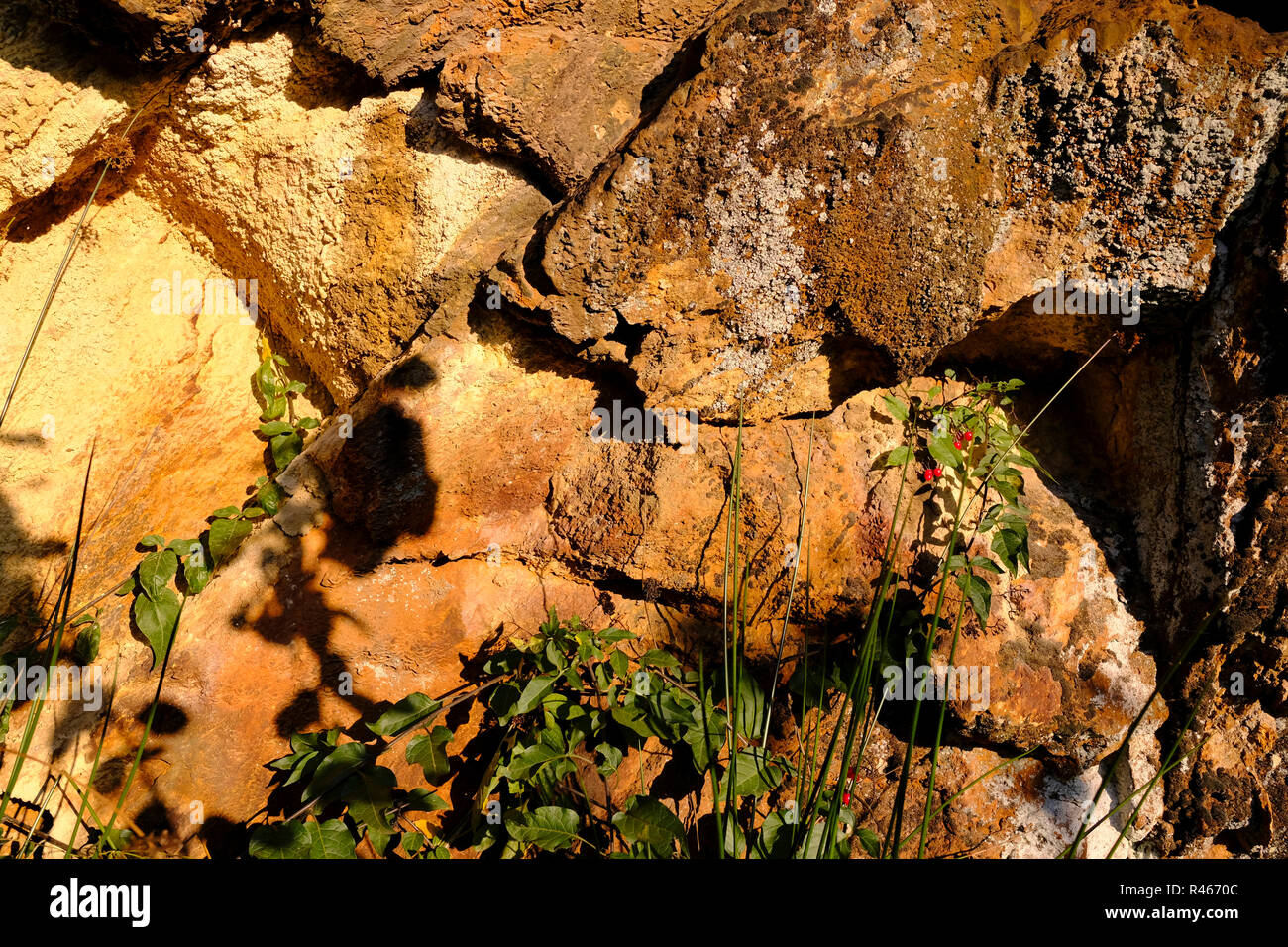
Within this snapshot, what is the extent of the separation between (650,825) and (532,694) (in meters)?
0.48

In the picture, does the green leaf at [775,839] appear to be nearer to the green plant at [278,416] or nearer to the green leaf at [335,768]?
the green leaf at [335,768]

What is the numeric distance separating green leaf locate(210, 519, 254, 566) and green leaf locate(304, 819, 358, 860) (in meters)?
0.94

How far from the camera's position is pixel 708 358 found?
270 centimetres

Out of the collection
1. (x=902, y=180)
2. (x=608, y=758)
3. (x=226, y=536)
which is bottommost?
(x=608, y=758)

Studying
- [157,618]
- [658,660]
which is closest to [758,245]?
[658,660]

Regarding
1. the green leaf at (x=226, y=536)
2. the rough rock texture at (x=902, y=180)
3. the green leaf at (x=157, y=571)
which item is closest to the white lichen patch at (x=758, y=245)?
the rough rock texture at (x=902, y=180)

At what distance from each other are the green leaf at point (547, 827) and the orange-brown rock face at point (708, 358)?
0.31 meters

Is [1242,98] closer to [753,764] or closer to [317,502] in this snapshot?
[753,764]

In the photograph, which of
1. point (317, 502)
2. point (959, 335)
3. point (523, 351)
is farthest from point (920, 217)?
point (317, 502)

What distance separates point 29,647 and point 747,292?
253 centimetres

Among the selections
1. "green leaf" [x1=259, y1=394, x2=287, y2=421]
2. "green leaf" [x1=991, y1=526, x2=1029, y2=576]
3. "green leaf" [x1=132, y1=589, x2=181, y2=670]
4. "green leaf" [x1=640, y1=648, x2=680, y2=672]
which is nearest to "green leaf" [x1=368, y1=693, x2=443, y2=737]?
"green leaf" [x1=640, y1=648, x2=680, y2=672]

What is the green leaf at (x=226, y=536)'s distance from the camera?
8.96ft

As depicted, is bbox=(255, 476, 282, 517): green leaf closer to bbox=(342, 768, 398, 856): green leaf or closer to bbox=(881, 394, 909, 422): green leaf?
bbox=(342, 768, 398, 856): green leaf

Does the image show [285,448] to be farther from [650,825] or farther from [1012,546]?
[1012,546]
